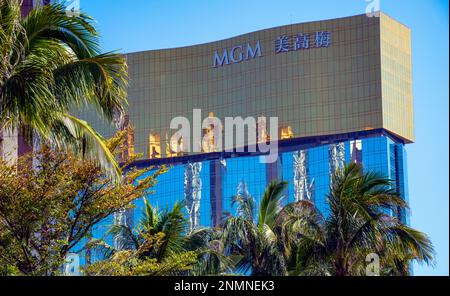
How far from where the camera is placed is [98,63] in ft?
73.3

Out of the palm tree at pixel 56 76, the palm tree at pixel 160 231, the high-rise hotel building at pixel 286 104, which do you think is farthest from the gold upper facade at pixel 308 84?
the palm tree at pixel 56 76

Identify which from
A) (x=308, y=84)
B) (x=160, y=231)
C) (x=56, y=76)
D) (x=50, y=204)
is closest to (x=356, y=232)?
(x=160, y=231)

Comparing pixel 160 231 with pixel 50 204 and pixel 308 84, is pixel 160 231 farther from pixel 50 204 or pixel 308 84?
pixel 308 84

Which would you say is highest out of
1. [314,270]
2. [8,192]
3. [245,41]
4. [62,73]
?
[245,41]

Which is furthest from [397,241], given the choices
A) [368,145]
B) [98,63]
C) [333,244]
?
[368,145]

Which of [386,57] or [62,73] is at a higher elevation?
[386,57]

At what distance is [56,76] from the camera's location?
Answer: 22.4 m

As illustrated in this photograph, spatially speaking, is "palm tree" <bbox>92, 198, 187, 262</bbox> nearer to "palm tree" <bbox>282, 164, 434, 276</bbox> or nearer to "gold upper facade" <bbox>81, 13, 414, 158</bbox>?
"palm tree" <bbox>282, 164, 434, 276</bbox>

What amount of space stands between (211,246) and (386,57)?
10896 cm

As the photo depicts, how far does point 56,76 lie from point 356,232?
1413 centimetres

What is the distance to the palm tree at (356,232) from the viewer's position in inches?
1330

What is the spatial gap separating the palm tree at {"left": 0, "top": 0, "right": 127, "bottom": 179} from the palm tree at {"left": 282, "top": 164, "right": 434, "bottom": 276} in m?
12.3
